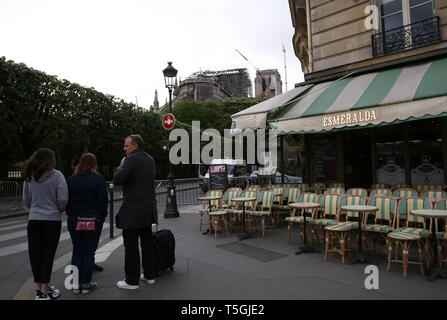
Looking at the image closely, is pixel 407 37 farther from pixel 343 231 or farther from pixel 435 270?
pixel 435 270

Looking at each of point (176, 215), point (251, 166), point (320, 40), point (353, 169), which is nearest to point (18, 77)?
point (176, 215)

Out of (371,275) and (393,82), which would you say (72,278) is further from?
(393,82)

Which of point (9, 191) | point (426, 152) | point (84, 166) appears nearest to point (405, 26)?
point (426, 152)

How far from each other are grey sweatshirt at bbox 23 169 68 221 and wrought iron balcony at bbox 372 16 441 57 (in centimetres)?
881

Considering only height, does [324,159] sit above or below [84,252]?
above

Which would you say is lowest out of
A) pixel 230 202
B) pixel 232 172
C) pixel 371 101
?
pixel 230 202

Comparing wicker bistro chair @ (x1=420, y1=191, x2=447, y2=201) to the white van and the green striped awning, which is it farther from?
the white van

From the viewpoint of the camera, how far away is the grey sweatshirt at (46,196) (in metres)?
3.68

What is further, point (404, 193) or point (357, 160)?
point (357, 160)

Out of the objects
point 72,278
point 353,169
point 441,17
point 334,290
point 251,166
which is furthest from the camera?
point 251,166

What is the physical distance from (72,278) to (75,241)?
0.70 meters

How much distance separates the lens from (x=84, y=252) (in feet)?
13.2

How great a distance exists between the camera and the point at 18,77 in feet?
55.7

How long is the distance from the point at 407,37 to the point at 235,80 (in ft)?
376
